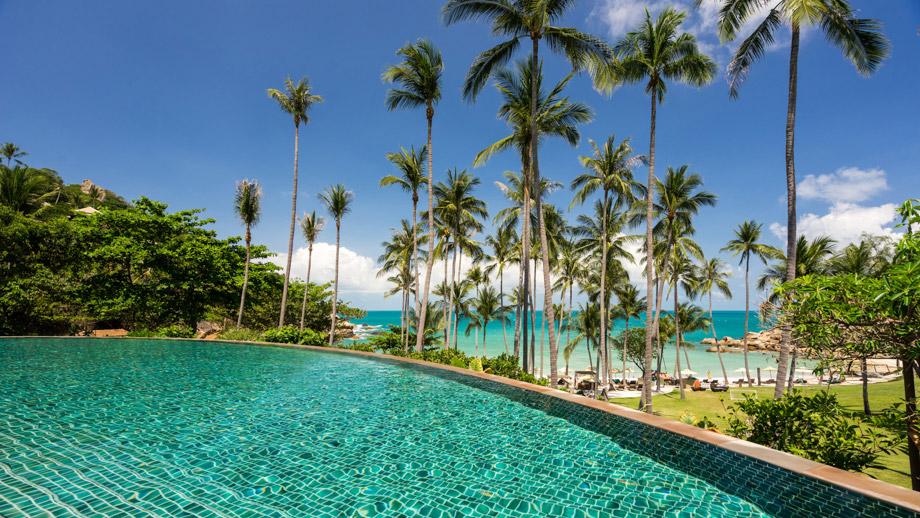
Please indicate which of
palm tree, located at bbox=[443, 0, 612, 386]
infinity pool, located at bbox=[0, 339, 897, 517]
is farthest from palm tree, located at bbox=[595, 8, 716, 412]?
infinity pool, located at bbox=[0, 339, 897, 517]

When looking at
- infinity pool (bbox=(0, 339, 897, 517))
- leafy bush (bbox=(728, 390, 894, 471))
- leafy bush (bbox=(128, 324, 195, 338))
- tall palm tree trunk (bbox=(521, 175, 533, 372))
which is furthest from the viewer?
leafy bush (bbox=(128, 324, 195, 338))

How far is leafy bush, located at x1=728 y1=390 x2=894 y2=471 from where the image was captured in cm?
466

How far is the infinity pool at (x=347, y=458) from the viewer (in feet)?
13.4

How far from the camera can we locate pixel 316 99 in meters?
22.5

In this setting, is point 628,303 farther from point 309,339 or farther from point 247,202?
point 247,202

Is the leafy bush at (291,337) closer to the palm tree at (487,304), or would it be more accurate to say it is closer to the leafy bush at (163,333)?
the leafy bush at (163,333)

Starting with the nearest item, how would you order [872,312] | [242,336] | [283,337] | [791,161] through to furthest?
1. [872,312]
2. [791,161]
3. [283,337]
4. [242,336]

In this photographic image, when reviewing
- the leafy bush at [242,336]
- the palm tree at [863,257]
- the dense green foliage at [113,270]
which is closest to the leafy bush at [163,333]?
the dense green foliage at [113,270]

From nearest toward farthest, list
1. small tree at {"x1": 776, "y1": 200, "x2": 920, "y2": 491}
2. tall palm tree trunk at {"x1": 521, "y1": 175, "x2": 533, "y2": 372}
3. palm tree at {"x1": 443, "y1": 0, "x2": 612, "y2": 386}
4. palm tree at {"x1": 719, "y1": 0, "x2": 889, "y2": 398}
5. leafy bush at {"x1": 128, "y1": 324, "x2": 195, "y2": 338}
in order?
small tree at {"x1": 776, "y1": 200, "x2": 920, "y2": 491} → palm tree at {"x1": 719, "y1": 0, "x2": 889, "y2": 398} → palm tree at {"x1": 443, "y1": 0, "x2": 612, "y2": 386} → tall palm tree trunk at {"x1": 521, "y1": 175, "x2": 533, "y2": 372} → leafy bush at {"x1": 128, "y1": 324, "x2": 195, "y2": 338}

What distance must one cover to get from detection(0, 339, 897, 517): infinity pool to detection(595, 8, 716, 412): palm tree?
29.6 ft

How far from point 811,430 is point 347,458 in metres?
6.96

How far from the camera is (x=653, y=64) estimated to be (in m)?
13.5

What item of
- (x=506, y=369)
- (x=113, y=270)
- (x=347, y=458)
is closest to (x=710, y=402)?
(x=506, y=369)

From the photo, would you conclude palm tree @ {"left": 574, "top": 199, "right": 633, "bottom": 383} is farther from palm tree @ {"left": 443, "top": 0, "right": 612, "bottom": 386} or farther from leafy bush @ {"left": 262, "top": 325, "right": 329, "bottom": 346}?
leafy bush @ {"left": 262, "top": 325, "right": 329, "bottom": 346}
